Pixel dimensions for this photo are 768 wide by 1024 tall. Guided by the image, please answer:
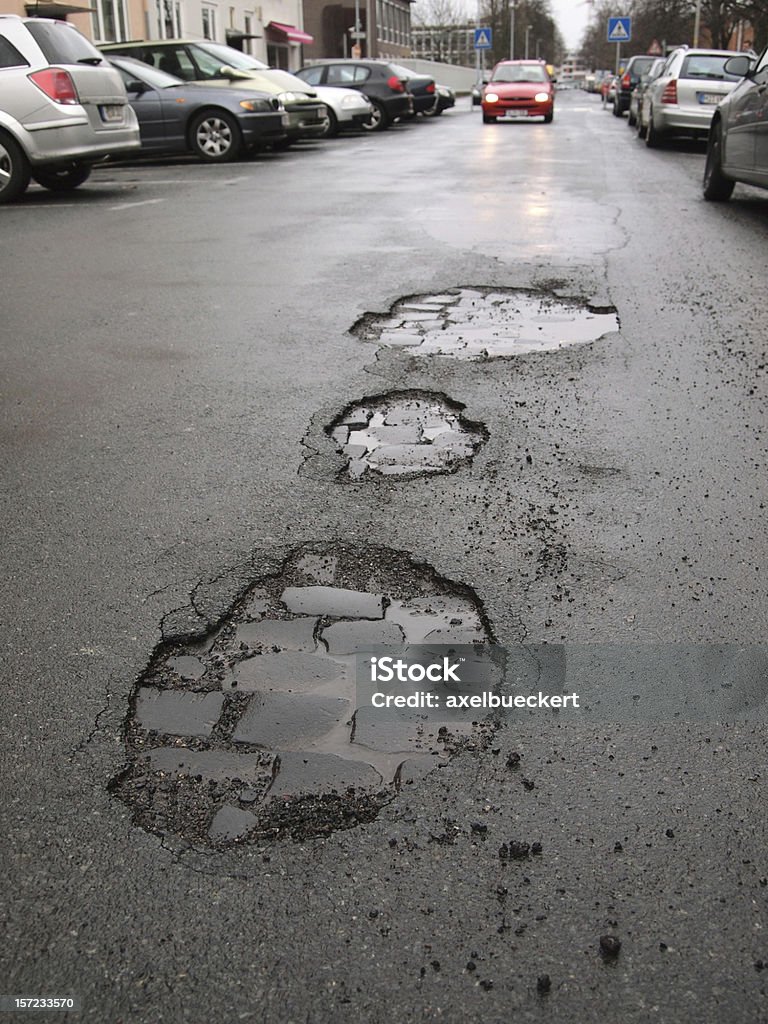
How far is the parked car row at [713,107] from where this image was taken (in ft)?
31.7

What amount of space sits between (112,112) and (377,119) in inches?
583

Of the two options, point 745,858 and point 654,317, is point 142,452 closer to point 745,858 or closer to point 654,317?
point 745,858

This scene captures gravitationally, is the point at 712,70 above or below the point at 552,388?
above

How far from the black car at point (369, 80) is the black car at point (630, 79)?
29.0 ft

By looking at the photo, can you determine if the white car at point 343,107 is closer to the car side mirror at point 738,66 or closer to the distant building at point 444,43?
the car side mirror at point 738,66

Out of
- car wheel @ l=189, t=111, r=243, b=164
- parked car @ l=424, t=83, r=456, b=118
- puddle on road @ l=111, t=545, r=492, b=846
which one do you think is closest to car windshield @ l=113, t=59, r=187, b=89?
car wheel @ l=189, t=111, r=243, b=164

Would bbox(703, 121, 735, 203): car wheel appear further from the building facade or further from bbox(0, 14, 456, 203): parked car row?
the building facade

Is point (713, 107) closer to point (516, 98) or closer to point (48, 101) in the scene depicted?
point (48, 101)

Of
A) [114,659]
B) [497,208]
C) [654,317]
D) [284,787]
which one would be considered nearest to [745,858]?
[284,787]

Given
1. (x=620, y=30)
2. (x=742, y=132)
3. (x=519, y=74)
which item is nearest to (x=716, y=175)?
(x=742, y=132)

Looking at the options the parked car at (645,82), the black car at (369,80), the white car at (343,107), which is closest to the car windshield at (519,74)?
the parked car at (645,82)

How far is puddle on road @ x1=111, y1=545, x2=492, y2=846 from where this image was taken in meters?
2.04

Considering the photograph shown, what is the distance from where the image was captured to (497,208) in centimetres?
1085

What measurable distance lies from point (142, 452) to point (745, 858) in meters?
2.77
